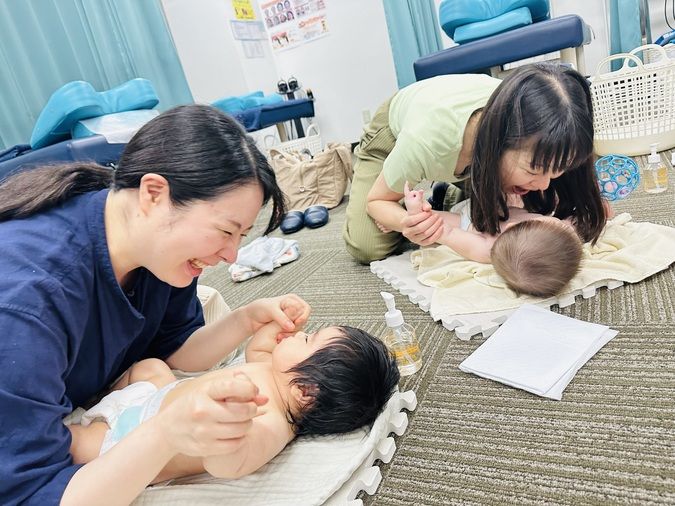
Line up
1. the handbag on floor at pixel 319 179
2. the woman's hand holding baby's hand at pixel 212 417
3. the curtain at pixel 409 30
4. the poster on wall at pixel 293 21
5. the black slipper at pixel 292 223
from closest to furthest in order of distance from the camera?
1. the woman's hand holding baby's hand at pixel 212 417
2. the black slipper at pixel 292 223
3. the handbag on floor at pixel 319 179
4. the curtain at pixel 409 30
5. the poster on wall at pixel 293 21

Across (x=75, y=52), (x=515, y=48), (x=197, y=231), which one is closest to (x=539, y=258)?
(x=197, y=231)

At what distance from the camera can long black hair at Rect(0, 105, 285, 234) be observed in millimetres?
645

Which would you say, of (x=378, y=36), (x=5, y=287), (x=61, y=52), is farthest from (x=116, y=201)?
(x=378, y=36)

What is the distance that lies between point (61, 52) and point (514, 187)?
8.42 ft

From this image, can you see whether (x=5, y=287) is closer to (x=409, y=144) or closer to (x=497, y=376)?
(x=497, y=376)

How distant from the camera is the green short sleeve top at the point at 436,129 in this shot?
1.18 m

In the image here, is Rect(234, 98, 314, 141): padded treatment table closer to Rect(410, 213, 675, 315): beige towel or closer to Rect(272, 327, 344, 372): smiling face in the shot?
Rect(410, 213, 675, 315): beige towel

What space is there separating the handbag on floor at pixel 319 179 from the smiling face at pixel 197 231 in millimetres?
1923

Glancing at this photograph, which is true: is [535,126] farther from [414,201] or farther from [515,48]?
[515,48]

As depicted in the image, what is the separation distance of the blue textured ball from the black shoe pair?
1.21 metres

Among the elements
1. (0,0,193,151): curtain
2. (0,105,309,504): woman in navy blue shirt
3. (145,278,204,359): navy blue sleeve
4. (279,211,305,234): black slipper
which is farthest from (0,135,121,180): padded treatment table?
(0,105,309,504): woman in navy blue shirt

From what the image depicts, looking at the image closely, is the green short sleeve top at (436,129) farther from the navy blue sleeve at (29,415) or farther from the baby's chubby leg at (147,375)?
the navy blue sleeve at (29,415)

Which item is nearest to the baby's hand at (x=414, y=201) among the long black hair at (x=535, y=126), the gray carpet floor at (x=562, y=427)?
the long black hair at (x=535, y=126)

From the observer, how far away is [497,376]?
822mm
